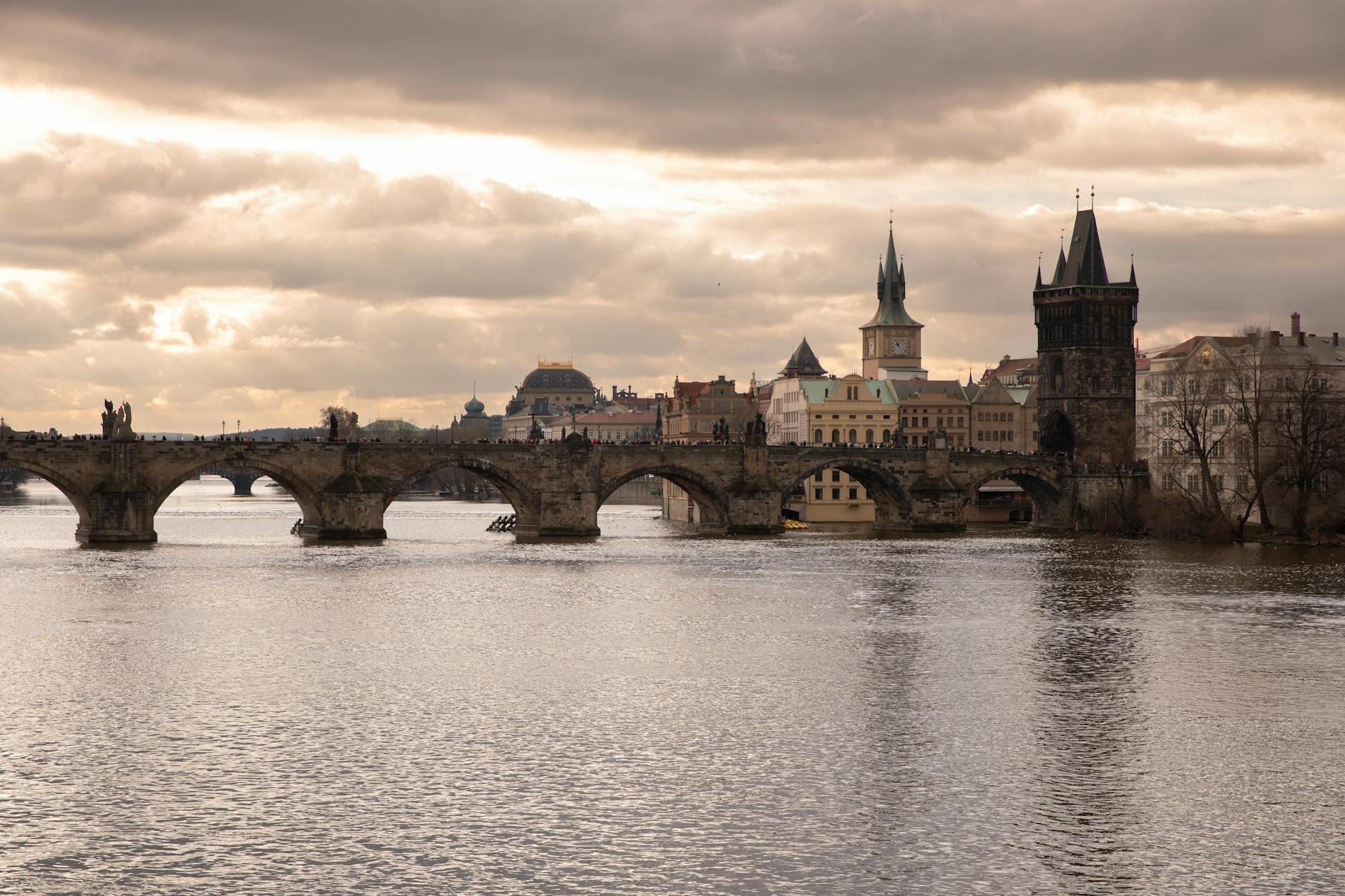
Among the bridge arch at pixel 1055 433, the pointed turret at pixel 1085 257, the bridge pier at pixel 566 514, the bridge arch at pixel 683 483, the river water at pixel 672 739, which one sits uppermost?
the pointed turret at pixel 1085 257

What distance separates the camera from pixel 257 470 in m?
85.1

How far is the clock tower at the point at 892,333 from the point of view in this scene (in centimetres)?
16475

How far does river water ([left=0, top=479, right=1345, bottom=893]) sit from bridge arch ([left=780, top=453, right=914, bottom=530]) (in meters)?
42.0

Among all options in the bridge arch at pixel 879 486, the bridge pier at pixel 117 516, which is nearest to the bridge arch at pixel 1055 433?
the bridge arch at pixel 879 486

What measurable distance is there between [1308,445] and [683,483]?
36.7m

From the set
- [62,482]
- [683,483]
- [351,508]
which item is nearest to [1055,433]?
[683,483]

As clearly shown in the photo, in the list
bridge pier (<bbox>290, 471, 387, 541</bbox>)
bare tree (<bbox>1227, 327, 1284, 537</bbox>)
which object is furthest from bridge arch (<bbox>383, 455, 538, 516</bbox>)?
bare tree (<bbox>1227, 327, 1284, 537</bbox>)

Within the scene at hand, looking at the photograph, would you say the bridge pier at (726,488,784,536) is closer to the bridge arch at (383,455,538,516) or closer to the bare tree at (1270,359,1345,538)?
the bridge arch at (383,455,538,516)

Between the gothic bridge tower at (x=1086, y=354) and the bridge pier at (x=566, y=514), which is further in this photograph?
the gothic bridge tower at (x=1086, y=354)

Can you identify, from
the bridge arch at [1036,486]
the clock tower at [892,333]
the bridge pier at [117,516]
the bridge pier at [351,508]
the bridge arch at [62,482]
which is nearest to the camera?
the bridge arch at [62,482]

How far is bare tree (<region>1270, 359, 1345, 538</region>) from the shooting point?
79.2 m

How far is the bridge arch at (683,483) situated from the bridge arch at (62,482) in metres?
26.8

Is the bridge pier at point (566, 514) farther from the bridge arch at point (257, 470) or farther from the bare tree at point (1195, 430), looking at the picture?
the bare tree at point (1195, 430)

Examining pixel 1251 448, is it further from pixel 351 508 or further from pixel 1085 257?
pixel 351 508
